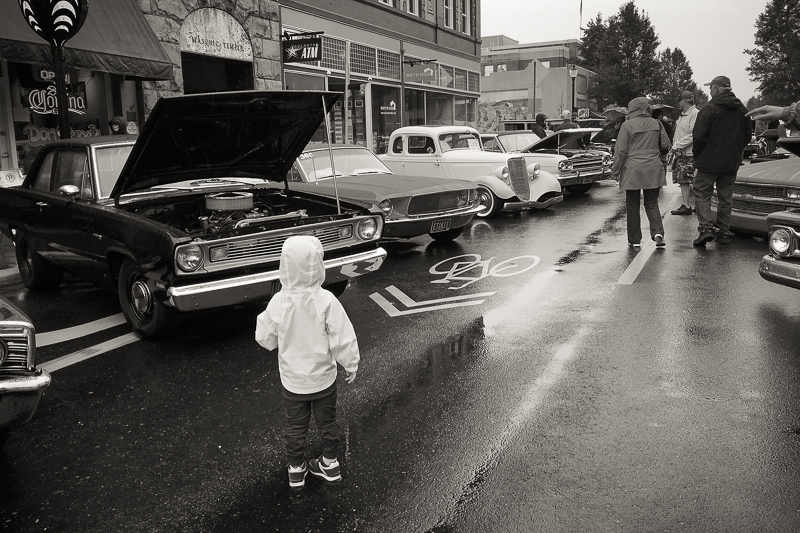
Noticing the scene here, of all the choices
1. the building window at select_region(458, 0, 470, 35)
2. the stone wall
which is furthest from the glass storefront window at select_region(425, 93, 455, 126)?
the stone wall

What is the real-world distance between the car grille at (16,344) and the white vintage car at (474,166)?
9.55 meters

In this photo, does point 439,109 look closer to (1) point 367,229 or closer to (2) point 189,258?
(1) point 367,229

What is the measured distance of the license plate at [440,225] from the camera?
9328mm

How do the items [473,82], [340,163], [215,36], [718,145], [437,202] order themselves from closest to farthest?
[718,145] < [437,202] < [340,163] < [215,36] < [473,82]

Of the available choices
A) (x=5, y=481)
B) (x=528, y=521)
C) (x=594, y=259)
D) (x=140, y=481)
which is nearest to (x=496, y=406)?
(x=528, y=521)

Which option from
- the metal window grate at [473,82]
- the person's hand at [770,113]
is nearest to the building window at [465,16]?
the metal window grate at [473,82]

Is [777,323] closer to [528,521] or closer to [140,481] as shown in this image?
[528,521]

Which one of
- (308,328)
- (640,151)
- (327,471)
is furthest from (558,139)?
(327,471)

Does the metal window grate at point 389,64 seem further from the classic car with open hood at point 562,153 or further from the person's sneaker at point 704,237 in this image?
the person's sneaker at point 704,237

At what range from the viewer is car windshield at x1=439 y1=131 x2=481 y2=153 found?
13.2 metres

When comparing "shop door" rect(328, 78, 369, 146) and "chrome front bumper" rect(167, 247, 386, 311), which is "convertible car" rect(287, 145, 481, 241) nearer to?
"chrome front bumper" rect(167, 247, 386, 311)

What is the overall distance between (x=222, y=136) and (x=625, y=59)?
6526 centimetres

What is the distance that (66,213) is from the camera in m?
6.54

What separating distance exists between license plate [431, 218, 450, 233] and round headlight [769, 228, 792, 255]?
14.8 ft
